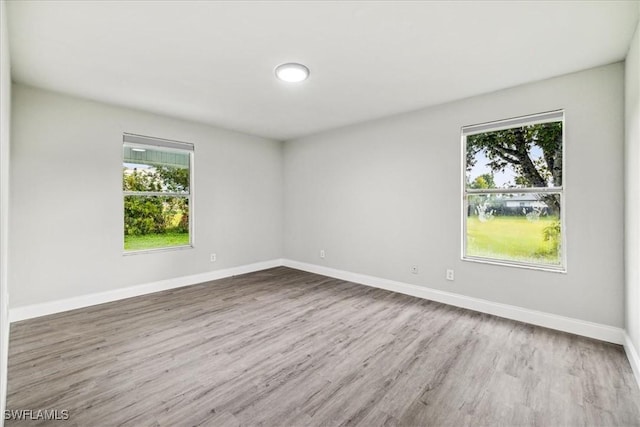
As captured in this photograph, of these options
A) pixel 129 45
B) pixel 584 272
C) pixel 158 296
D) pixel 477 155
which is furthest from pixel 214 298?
pixel 584 272

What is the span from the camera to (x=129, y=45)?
2.29m

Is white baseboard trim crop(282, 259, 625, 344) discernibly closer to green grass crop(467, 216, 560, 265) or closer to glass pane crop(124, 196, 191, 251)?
green grass crop(467, 216, 560, 265)

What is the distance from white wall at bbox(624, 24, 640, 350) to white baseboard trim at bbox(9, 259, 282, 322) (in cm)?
464

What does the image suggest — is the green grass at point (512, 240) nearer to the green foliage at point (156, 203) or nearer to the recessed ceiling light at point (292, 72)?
the recessed ceiling light at point (292, 72)

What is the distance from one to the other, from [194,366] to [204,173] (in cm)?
300

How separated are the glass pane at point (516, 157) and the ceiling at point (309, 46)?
519 millimetres

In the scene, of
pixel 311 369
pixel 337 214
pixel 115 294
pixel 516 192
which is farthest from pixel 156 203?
pixel 516 192

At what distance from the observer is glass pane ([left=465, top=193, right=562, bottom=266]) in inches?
115

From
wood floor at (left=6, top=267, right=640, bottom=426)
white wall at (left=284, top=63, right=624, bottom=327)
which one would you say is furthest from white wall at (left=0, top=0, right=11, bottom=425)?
white wall at (left=284, top=63, right=624, bottom=327)

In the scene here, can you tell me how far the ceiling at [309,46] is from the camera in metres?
1.90

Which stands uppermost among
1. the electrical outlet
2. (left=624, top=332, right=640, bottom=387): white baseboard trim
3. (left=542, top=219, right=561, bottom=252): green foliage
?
(left=542, top=219, right=561, bottom=252): green foliage

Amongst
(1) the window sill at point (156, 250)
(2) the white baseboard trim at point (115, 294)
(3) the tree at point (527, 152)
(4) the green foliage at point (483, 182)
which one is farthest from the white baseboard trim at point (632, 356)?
(1) the window sill at point (156, 250)

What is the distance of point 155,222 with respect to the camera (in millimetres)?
4191

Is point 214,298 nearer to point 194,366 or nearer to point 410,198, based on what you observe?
point 194,366
